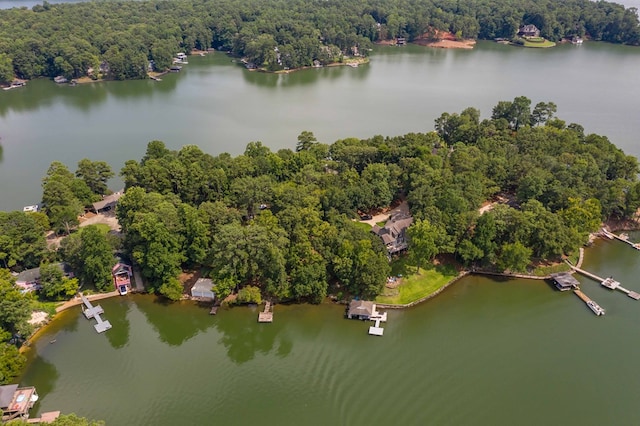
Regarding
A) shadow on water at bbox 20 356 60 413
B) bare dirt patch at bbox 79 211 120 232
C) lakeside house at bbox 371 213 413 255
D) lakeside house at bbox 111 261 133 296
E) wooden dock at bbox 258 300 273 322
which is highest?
lakeside house at bbox 371 213 413 255

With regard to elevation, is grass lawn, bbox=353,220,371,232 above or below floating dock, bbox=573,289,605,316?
above

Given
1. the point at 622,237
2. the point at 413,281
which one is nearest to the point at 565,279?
the point at 622,237

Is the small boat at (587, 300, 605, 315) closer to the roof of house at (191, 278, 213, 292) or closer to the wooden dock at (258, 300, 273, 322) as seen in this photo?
the wooden dock at (258, 300, 273, 322)

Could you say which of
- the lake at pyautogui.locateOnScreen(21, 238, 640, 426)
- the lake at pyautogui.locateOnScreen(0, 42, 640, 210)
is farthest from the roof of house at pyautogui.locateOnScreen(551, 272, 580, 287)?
the lake at pyautogui.locateOnScreen(0, 42, 640, 210)

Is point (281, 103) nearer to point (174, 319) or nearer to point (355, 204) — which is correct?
point (355, 204)

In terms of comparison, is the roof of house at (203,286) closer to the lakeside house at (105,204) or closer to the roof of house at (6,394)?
the roof of house at (6,394)

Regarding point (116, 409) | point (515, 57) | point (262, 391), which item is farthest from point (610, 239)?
point (515, 57)

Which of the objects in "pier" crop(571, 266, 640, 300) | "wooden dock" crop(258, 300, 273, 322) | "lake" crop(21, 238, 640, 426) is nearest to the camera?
"lake" crop(21, 238, 640, 426)

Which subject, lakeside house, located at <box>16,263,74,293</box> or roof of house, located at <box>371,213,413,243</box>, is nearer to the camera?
lakeside house, located at <box>16,263,74,293</box>

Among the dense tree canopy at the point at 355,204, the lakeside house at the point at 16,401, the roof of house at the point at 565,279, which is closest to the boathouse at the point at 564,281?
the roof of house at the point at 565,279
